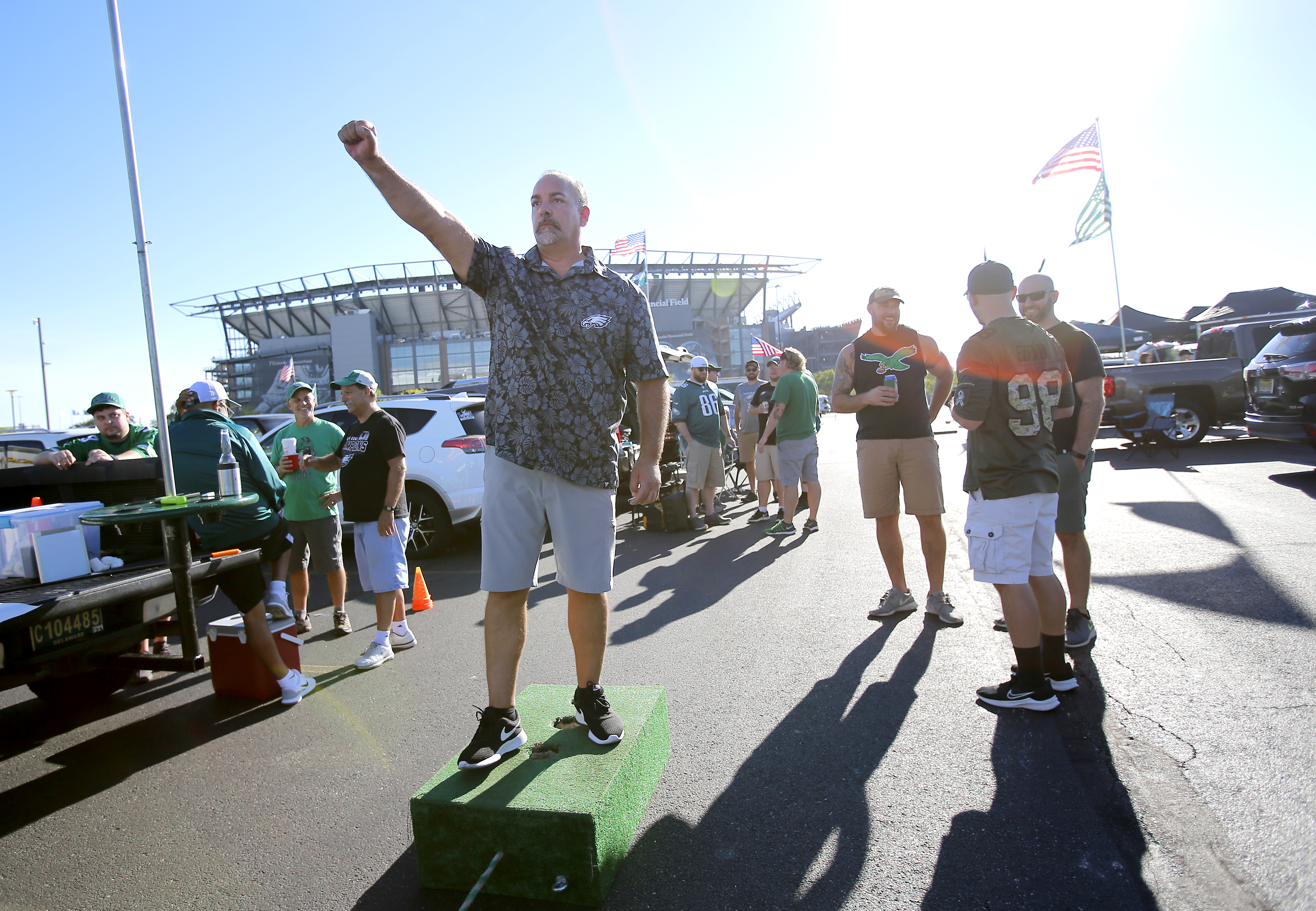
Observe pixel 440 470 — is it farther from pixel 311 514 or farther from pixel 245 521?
pixel 245 521

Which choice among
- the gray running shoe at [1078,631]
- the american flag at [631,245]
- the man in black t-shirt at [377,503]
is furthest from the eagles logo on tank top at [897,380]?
the american flag at [631,245]

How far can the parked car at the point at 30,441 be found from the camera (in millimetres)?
7250

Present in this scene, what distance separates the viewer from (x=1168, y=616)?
4.48 metres

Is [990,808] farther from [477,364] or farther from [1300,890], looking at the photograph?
[477,364]

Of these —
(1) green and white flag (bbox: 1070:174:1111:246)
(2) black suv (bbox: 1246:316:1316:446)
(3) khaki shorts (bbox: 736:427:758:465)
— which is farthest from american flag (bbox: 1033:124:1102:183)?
(3) khaki shorts (bbox: 736:427:758:465)

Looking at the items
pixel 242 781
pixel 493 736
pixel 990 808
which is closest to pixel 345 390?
pixel 242 781

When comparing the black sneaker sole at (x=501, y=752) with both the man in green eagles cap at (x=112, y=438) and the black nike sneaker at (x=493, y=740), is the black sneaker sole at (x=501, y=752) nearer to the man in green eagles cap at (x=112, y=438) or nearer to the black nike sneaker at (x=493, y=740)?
the black nike sneaker at (x=493, y=740)

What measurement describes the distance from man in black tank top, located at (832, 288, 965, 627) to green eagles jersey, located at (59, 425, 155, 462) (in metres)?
4.64

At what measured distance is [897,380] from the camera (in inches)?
187

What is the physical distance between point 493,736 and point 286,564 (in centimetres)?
285

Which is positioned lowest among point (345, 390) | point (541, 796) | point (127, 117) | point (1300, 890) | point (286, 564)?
point (1300, 890)

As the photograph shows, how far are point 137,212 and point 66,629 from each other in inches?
97.4

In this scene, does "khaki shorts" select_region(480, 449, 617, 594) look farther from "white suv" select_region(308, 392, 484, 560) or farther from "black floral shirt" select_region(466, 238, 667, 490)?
"white suv" select_region(308, 392, 484, 560)

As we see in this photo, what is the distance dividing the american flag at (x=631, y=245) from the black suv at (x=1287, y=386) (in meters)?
24.0
